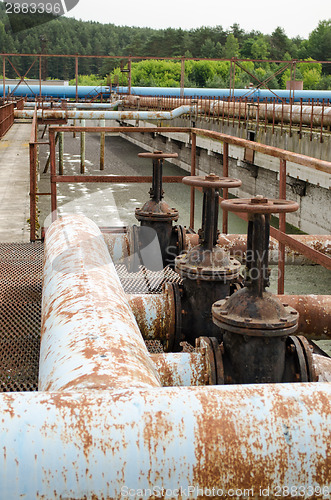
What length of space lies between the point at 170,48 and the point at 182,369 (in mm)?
111925

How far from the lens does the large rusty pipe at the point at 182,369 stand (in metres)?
2.57

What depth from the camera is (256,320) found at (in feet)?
8.24

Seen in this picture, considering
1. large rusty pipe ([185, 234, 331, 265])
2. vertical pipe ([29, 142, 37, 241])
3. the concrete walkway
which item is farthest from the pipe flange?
the concrete walkway

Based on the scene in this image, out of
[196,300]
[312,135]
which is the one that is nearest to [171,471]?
[196,300]

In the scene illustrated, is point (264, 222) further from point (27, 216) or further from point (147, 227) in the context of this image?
point (27, 216)

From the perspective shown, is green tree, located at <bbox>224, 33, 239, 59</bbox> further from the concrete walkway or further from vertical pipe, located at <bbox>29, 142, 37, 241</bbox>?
vertical pipe, located at <bbox>29, 142, 37, 241</bbox>

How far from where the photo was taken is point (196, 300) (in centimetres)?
353

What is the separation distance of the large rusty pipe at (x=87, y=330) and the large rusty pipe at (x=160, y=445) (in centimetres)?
26

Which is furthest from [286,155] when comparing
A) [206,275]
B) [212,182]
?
[206,275]

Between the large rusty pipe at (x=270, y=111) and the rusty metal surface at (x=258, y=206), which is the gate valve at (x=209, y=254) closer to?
the rusty metal surface at (x=258, y=206)

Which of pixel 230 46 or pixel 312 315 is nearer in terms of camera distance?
pixel 312 315

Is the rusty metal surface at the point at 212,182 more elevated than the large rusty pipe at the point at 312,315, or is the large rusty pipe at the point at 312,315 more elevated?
the rusty metal surface at the point at 212,182

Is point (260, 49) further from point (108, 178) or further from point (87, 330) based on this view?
point (87, 330)

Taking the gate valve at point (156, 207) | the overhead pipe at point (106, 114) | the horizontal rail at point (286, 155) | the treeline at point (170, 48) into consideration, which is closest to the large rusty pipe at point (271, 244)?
the gate valve at point (156, 207)
